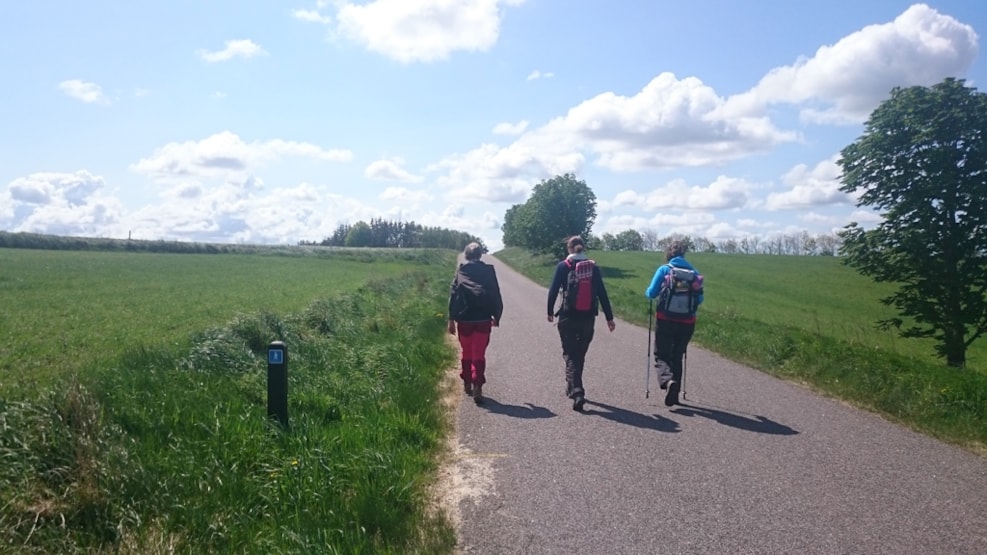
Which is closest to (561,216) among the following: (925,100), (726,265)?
(726,265)

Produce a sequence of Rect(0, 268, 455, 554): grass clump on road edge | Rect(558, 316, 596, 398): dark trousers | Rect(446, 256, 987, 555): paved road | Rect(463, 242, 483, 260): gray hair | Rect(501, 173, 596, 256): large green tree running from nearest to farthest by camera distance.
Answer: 1. Rect(0, 268, 455, 554): grass clump on road edge
2. Rect(446, 256, 987, 555): paved road
3. Rect(558, 316, 596, 398): dark trousers
4. Rect(463, 242, 483, 260): gray hair
5. Rect(501, 173, 596, 256): large green tree

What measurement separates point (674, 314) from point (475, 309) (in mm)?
2312

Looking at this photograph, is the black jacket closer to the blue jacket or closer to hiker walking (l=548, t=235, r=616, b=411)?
hiker walking (l=548, t=235, r=616, b=411)

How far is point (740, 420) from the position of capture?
6.91m

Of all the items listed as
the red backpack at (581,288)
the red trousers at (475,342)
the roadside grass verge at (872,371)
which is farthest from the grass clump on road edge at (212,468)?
the roadside grass verge at (872,371)

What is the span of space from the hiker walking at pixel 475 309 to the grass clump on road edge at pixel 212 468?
90cm

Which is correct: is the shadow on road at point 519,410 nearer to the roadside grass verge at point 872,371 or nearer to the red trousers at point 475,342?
the red trousers at point 475,342

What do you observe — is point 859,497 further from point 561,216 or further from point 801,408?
point 561,216

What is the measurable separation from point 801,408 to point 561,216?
5925cm

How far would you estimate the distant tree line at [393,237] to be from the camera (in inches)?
6481

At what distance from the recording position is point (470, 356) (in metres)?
7.97

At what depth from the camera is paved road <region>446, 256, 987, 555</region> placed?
4.00 meters

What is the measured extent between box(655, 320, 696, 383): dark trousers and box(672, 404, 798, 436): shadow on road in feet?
1.58

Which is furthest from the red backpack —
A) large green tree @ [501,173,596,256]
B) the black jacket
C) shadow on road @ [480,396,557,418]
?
large green tree @ [501,173,596,256]
